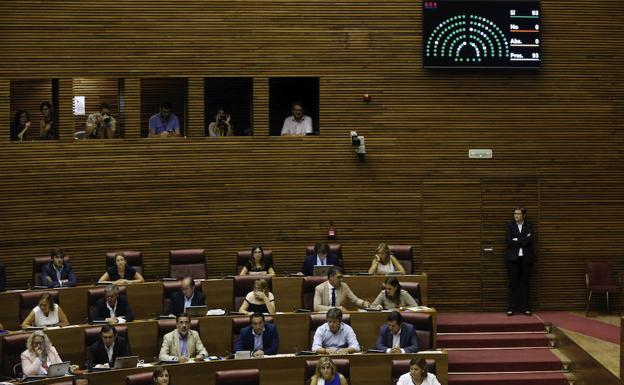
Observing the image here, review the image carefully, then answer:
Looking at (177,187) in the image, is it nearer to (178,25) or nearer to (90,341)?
(178,25)

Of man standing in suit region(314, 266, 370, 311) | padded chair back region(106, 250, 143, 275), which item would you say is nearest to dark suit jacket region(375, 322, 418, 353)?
man standing in suit region(314, 266, 370, 311)

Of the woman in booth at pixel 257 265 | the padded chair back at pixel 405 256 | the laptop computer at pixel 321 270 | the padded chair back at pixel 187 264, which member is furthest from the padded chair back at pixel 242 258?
the padded chair back at pixel 405 256

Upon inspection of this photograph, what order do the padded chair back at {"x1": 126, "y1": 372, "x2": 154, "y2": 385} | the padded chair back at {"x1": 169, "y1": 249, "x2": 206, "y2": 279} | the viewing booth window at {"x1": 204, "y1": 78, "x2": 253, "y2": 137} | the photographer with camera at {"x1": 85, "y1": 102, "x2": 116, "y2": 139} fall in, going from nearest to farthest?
1. the padded chair back at {"x1": 126, "y1": 372, "x2": 154, "y2": 385}
2. the padded chair back at {"x1": 169, "y1": 249, "x2": 206, "y2": 279}
3. the photographer with camera at {"x1": 85, "y1": 102, "x2": 116, "y2": 139}
4. the viewing booth window at {"x1": 204, "y1": 78, "x2": 253, "y2": 137}

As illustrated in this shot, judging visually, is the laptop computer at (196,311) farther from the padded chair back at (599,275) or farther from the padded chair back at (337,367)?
the padded chair back at (599,275)

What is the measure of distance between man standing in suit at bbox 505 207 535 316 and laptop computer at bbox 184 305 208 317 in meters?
3.96

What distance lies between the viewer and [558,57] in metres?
13.1

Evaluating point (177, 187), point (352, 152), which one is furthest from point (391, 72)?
point (177, 187)

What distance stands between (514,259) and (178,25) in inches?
189

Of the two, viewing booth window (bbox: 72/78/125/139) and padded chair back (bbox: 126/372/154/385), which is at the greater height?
viewing booth window (bbox: 72/78/125/139)

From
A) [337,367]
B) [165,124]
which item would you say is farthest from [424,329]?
[165,124]

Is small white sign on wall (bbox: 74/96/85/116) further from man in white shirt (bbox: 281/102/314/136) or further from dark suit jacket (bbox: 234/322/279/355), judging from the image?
dark suit jacket (bbox: 234/322/279/355)

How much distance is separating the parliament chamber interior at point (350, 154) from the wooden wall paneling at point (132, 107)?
0.09 ft

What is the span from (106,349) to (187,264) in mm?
2478

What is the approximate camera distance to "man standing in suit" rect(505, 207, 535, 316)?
12688 mm
